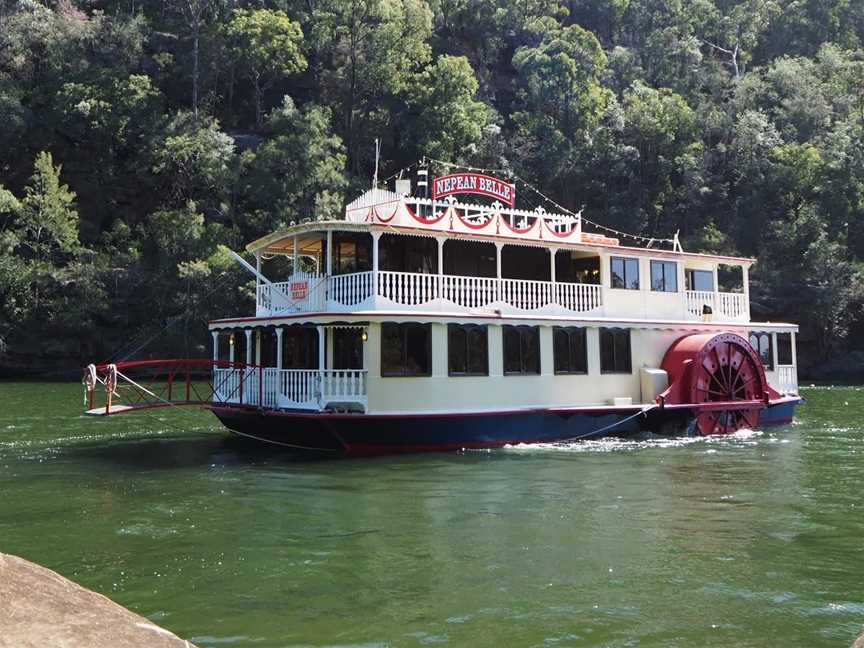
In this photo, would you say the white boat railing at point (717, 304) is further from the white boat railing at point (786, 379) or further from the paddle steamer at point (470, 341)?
the white boat railing at point (786, 379)

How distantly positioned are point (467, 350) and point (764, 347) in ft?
31.2

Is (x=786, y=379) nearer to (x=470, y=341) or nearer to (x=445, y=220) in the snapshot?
(x=470, y=341)

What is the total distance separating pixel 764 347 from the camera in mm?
22094

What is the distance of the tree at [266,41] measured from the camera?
50.8 metres

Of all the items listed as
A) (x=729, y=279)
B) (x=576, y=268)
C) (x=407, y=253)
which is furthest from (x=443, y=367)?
(x=729, y=279)

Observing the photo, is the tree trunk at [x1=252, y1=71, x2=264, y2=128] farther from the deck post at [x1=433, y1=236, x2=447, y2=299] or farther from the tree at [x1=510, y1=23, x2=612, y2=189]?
the deck post at [x1=433, y1=236, x2=447, y2=299]

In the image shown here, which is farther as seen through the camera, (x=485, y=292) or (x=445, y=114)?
(x=445, y=114)

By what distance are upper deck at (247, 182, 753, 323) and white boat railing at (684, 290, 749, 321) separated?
50mm

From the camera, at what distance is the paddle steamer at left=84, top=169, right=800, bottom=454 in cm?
1562

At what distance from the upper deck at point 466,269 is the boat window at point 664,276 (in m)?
0.02

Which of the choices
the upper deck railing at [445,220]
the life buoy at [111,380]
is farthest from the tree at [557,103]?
the life buoy at [111,380]

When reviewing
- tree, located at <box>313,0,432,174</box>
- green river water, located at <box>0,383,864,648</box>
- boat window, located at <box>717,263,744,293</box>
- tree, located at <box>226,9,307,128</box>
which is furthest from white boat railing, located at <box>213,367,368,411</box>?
tree, located at <box>226,9,307,128</box>

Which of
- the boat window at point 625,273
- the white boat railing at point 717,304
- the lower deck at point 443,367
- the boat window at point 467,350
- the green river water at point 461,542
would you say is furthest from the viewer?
the white boat railing at point 717,304

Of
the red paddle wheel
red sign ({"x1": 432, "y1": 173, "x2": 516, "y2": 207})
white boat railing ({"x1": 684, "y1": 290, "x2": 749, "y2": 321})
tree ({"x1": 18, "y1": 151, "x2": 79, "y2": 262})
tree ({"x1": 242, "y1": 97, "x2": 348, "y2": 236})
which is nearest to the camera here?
red sign ({"x1": 432, "y1": 173, "x2": 516, "y2": 207})
